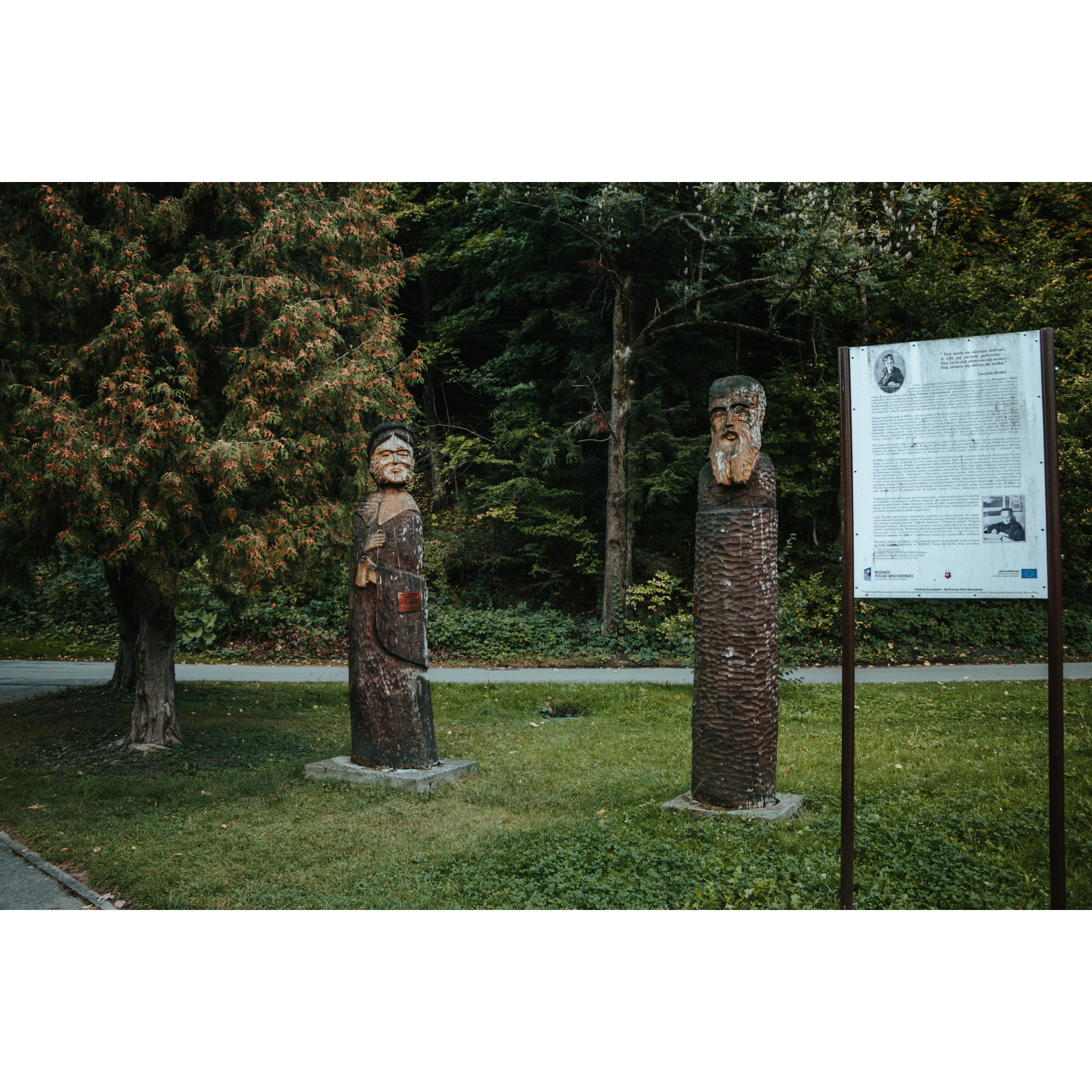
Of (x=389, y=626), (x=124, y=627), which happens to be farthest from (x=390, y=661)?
(x=124, y=627)

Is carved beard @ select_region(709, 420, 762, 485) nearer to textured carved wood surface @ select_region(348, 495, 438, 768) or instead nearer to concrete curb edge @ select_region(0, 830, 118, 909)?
textured carved wood surface @ select_region(348, 495, 438, 768)

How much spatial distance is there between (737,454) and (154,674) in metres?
6.01

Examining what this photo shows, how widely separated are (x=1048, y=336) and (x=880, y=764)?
4.43m

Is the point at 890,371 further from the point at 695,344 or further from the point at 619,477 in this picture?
the point at 695,344

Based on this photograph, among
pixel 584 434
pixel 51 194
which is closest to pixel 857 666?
pixel 584 434

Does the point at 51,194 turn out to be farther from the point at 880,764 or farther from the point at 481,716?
the point at 880,764

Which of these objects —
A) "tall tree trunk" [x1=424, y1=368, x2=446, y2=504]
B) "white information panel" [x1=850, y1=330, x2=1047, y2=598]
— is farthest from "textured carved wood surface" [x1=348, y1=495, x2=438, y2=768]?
"tall tree trunk" [x1=424, y1=368, x2=446, y2=504]

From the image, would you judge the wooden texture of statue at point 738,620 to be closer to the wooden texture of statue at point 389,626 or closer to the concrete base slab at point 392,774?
the concrete base slab at point 392,774

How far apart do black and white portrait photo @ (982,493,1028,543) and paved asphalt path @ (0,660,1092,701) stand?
8009 mm

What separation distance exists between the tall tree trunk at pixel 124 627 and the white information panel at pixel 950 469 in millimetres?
7123

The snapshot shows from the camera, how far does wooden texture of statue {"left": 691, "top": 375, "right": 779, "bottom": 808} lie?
5.80 metres

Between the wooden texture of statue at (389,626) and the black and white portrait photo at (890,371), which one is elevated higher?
the black and white portrait photo at (890,371)

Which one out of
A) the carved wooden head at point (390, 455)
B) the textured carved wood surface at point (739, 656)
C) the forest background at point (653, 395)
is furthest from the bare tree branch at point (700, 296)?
the textured carved wood surface at point (739, 656)

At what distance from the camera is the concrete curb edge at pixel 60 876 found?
484cm
